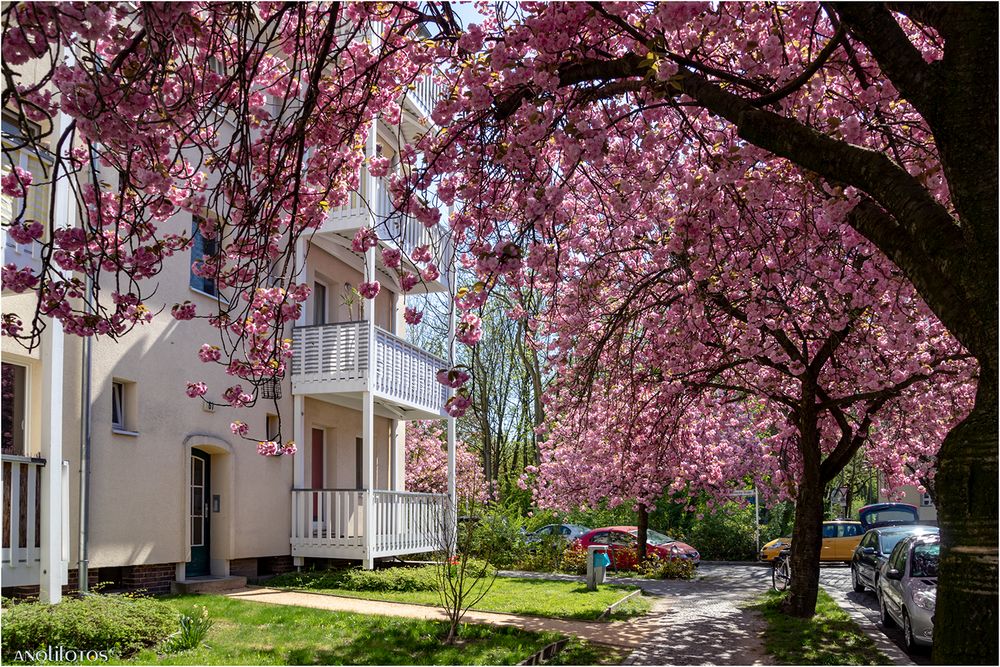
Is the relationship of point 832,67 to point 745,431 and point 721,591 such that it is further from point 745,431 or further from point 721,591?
point 745,431

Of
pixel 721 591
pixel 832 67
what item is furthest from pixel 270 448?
pixel 721 591

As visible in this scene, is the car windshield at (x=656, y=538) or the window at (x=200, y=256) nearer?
the window at (x=200, y=256)

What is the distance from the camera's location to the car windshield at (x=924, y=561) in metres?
11.6

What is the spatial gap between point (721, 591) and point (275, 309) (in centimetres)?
1460

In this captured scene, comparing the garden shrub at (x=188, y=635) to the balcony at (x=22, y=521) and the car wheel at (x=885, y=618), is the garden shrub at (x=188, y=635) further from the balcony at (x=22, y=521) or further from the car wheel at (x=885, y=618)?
the car wheel at (x=885, y=618)

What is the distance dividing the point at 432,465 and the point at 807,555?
20.3m

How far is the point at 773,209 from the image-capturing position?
29.9 ft

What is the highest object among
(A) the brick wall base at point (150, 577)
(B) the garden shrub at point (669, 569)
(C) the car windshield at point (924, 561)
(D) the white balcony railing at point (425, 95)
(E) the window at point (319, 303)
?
(D) the white balcony railing at point (425, 95)

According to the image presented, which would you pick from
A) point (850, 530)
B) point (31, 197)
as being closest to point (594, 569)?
point (31, 197)

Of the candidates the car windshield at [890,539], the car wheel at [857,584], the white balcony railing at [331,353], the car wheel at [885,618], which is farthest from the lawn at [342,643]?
the car wheel at [857,584]

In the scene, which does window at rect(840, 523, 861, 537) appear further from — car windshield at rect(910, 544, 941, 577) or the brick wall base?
the brick wall base

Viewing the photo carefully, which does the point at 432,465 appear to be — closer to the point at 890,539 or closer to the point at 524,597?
the point at 524,597

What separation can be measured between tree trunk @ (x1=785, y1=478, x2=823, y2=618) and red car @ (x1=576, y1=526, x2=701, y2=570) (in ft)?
31.2

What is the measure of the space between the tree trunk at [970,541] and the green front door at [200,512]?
42.2 feet
